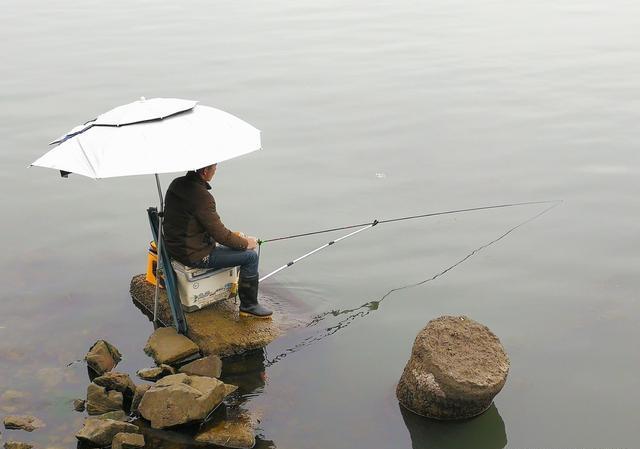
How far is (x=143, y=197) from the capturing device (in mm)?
13445

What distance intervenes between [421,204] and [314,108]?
5047mm

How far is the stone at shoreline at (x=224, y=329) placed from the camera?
8.69m

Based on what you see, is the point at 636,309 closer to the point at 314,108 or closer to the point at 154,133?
the point at 154,133

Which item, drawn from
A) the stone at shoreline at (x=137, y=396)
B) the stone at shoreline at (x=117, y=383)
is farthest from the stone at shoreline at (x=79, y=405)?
the stone at shoreline at (x=137, y=396)

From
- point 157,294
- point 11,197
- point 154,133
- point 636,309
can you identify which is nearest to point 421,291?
point 636,309

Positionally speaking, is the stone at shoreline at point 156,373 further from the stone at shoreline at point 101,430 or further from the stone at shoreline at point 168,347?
the stone at shoreline at point 101,430

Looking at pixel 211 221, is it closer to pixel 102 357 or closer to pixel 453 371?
pixel 102 357

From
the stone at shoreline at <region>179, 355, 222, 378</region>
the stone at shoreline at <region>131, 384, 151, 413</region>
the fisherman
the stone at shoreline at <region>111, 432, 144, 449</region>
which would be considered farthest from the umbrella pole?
the stone at shoreline at <region>111, 432, 144, 449</region>

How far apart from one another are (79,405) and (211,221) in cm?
217

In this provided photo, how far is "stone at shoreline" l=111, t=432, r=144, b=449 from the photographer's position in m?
7.20

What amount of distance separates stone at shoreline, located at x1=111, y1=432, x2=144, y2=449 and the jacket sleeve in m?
2.12

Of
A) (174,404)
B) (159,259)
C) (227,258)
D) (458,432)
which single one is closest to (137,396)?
(174,404)

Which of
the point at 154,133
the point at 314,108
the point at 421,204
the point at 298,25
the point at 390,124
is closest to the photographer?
the point at 154,133

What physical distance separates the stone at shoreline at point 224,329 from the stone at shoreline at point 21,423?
178 cm
